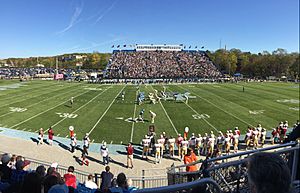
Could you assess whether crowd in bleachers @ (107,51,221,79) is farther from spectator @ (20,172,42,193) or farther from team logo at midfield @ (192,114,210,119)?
spectator @ (20,172,42,193)

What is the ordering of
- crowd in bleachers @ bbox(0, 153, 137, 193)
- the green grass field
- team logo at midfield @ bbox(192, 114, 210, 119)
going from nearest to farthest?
1. crowd in bleachers @ bbox(0, 153, 137, 193)
2. the green grass field
3. team logo at midfield @ bbox(192, 114, 210, 119)

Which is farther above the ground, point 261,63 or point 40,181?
point 261,63

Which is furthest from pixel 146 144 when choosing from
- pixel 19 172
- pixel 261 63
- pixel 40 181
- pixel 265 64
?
pixel 261 63

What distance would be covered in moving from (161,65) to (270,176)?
101 metres

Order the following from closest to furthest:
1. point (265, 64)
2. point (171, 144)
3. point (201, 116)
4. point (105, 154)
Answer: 1. point (105, 154)
2. point (171, 144)
3. point (201, 116)
4. point (265, 64)

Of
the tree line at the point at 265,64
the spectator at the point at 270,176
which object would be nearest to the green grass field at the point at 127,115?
the spectator at the point at 270,176

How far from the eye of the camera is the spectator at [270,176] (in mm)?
2295

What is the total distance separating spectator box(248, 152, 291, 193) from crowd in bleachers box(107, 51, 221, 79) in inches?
3501

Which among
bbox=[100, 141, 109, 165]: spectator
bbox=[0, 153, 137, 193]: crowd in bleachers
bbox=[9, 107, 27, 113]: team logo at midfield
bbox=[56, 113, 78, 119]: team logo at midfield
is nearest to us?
bbox=[0, 153, 137, 193]: crowd in bleachers

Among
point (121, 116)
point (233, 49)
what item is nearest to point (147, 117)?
point (121, 116)

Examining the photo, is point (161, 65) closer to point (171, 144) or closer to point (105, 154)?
point (171, 144)

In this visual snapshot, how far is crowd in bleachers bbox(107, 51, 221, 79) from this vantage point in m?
94.9

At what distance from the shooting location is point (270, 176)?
7.53ft

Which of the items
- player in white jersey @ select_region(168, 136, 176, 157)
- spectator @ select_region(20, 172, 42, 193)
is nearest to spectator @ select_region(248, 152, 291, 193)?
spectator @ select_region(20, 172, 42, 193)
